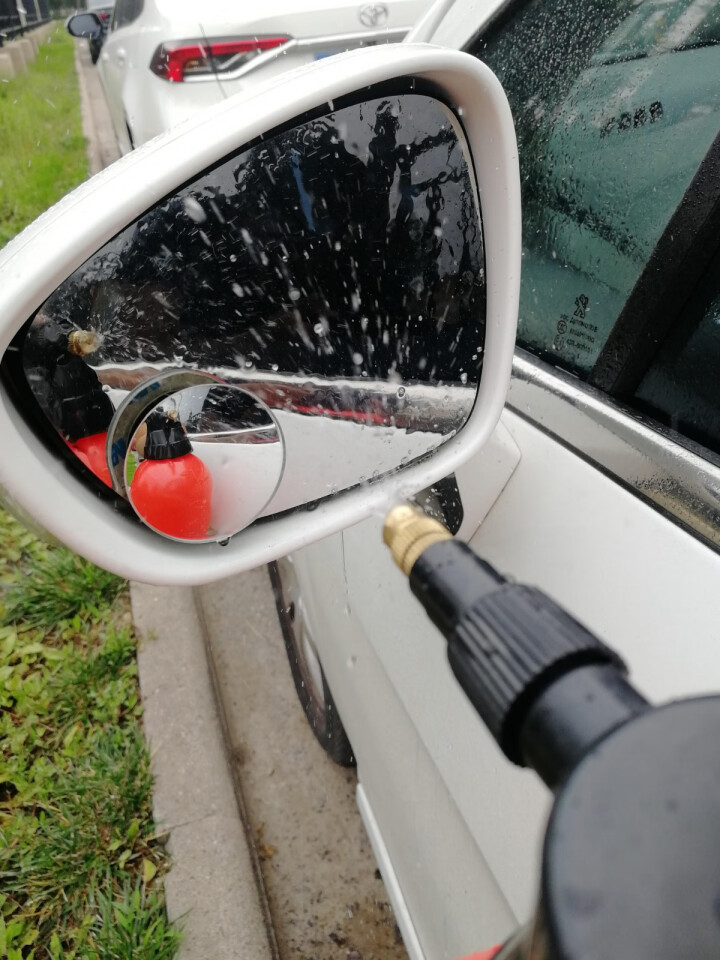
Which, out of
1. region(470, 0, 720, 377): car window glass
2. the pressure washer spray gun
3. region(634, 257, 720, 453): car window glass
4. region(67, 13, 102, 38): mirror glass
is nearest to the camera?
the pressure washer spray gun

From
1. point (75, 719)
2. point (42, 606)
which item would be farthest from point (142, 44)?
point (75, 719)

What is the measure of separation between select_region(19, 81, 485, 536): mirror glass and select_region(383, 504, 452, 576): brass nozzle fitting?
36 cm

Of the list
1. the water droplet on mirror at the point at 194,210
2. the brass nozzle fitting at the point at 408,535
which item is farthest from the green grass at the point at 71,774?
the water droplet on mirror at the point at 194,210

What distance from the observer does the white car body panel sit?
4.82 m

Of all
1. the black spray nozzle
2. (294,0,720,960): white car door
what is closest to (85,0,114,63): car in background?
(294,0,720,960): white car door

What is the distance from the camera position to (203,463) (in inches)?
37.7

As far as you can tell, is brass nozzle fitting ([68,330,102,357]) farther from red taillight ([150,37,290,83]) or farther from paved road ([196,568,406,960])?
red taillight ([150,37,290,83])

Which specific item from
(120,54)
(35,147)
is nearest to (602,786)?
(120,54)

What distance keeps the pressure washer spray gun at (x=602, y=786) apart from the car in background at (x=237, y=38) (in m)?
4.95

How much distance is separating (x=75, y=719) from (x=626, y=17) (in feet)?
8.58

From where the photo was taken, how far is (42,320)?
2.78ft

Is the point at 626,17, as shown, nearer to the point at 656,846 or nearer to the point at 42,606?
the point at 656,846

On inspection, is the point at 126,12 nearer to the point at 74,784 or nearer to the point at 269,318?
the point at 74,784

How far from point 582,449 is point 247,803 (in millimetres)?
1943
